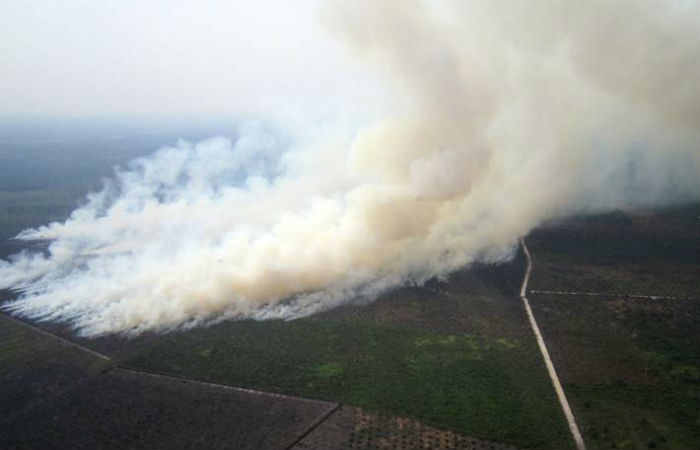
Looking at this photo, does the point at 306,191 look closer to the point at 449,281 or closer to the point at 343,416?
the point at 449,281

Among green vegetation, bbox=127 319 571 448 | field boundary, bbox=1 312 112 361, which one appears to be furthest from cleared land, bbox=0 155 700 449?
field boundary, bbox=1 312 112 361

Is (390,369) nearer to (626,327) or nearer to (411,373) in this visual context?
(411,373)

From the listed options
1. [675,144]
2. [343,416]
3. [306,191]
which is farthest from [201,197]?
[675,144]

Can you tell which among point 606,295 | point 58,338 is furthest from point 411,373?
point 58,338

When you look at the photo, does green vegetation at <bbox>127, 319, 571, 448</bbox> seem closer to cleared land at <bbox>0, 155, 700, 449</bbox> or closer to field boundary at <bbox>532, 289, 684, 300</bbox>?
cleared land at <bbox>0, 155, 700, 449</bbox>

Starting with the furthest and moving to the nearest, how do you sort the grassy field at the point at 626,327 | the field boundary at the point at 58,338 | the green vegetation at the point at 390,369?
the field boundary at the point at 58,338 < the green vegetation at the point at 390,369 < the grassy field at the point at 626,327

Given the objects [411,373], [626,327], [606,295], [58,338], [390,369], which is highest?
[58,338]

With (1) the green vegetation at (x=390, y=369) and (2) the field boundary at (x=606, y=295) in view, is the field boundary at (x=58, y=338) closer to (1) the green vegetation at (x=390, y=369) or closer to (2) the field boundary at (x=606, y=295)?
(1) the green vegetation at (x=390, y=369)

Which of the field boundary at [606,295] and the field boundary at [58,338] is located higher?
the field boundary at [58,338]

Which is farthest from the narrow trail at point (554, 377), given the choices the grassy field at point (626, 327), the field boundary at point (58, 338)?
the field boundary at point (58, 338)
